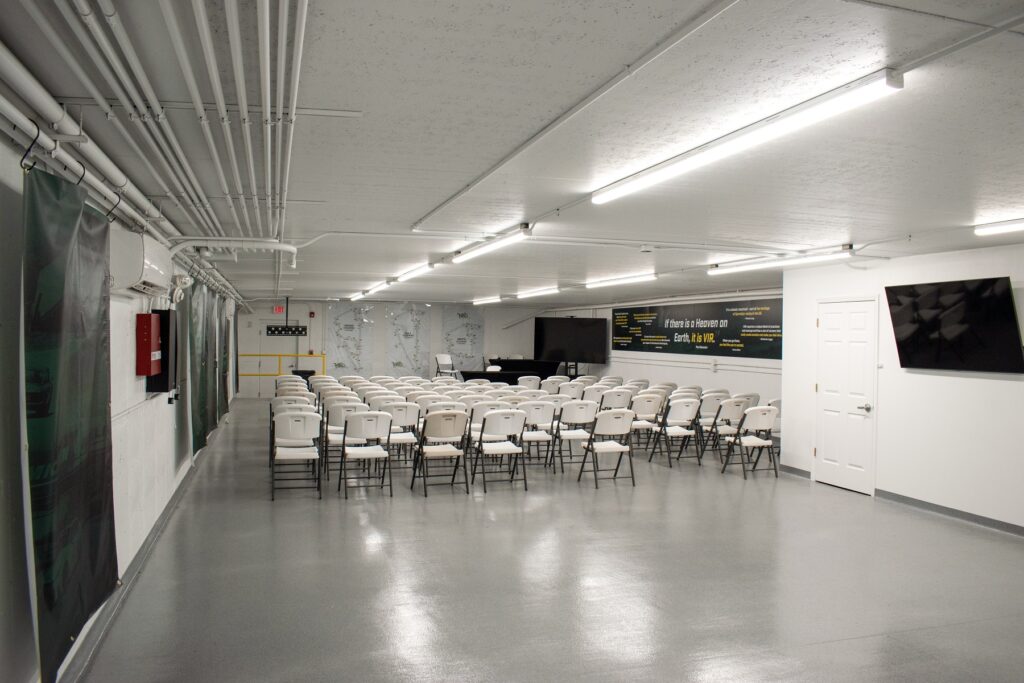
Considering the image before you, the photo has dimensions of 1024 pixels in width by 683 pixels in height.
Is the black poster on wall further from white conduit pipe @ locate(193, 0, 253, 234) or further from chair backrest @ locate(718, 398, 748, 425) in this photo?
white conduit pipe @ locate(193, 0, 253, 234)

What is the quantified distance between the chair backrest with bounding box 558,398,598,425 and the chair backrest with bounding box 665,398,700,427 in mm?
1295

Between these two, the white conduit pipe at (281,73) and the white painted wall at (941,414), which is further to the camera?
the white painted wall at (941,414)

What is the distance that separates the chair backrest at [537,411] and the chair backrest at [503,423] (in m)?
0.73

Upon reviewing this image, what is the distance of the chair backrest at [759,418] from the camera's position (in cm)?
980

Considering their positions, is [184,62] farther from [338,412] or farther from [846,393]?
[846,393]

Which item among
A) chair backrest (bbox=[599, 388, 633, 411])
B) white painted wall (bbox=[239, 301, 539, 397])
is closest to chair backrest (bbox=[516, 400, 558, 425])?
chair backrest (bbox=[599, 388, 633, 411])

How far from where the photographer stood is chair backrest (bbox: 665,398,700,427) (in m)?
10.5

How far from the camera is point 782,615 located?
455cm

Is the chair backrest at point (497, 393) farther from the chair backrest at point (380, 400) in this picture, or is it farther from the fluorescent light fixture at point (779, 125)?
the fluorescent light fixture at point (779, 125)

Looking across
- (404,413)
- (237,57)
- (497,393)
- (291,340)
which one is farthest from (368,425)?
(291,340)

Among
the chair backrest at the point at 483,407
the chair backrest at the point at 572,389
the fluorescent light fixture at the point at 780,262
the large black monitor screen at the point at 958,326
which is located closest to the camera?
the large black monitor screen at the point at 958,326

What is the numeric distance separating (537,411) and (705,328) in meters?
7.25

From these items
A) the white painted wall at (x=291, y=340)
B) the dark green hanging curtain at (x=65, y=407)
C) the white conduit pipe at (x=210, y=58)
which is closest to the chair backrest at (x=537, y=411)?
the dark green hanging curtain at (x=65, y=407)

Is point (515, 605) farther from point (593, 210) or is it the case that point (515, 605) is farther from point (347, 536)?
point (593, 210)
